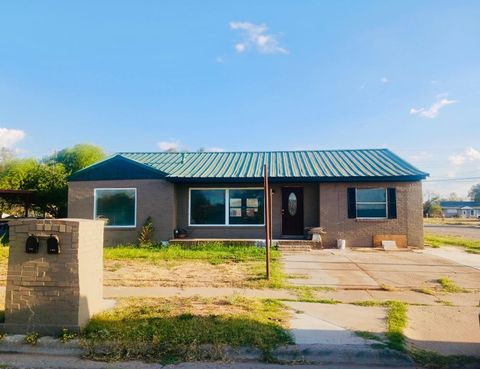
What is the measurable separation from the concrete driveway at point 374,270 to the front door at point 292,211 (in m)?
2.55

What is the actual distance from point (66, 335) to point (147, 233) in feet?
34.8

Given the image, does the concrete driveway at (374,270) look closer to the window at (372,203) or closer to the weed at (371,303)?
the weed at (371,303)

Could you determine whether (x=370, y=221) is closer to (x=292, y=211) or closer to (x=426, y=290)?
(x=292, y=211)

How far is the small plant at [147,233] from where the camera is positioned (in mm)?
15188

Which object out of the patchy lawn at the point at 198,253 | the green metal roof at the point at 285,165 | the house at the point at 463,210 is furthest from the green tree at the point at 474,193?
the patchy lawn at the point at 198,253

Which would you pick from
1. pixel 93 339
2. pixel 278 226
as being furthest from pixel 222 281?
pixel 278 226

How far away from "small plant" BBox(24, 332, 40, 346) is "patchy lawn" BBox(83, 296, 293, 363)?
60 centimetres

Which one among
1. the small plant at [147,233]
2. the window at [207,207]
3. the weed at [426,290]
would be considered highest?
the window at [207,207]

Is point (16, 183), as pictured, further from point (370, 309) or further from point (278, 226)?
point (370, 309)

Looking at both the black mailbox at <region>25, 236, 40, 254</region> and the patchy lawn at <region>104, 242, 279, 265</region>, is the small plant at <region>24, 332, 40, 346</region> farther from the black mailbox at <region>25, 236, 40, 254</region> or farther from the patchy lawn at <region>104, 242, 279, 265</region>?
the patchy lawn at <region>104, 242, 279, 265</region>

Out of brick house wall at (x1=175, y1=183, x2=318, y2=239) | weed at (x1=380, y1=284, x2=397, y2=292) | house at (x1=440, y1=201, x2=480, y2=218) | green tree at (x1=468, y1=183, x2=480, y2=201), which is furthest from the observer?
green tree at (x1=468, y1=183, x2=480, y2=201)

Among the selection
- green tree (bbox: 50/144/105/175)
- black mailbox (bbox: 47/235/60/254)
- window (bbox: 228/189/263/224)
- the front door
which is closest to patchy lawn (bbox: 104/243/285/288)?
window (bbox: 228/189/263/224)

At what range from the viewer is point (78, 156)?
33.8 metres

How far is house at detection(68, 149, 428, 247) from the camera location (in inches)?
598
